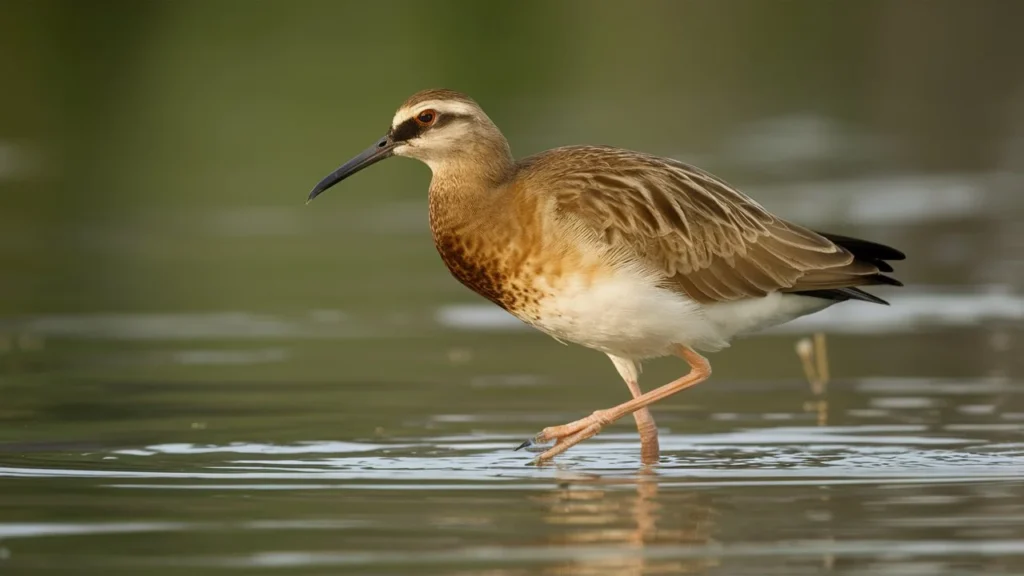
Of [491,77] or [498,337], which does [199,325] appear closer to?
[498,337]

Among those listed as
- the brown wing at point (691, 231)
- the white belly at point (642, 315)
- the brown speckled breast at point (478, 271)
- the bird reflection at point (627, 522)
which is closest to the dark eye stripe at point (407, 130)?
the brown speckled breast at point (478, 271)

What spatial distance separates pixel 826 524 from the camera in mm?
8859

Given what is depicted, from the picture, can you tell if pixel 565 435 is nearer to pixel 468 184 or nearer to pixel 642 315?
pixel 642 315

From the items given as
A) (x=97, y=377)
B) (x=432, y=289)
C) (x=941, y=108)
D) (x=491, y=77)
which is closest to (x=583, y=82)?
(x=491, y=77)

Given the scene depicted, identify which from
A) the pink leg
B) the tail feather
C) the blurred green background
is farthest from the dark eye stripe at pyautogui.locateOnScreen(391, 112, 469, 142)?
the blurred green background

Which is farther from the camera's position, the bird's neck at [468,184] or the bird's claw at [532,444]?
the bird's neck at [468,184]

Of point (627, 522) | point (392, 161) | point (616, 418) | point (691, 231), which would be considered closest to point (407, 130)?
point (691, 231)

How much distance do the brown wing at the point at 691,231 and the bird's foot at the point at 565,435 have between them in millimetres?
898

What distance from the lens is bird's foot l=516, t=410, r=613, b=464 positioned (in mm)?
11305

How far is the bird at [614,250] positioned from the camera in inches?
453

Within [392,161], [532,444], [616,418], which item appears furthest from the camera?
[392,161]

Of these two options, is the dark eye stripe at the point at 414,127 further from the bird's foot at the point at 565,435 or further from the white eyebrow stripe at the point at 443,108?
the bird's foot at the point at 565,435

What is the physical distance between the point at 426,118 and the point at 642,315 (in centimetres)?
178

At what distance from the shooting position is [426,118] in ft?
40.2
